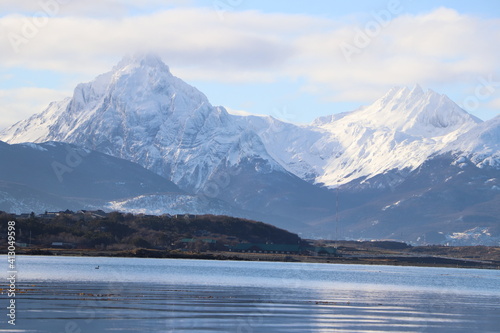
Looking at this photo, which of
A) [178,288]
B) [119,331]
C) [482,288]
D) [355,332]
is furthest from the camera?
[482,288]

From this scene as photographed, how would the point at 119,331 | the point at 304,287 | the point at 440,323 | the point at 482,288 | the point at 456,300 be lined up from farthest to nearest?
the point at 482,288 → the point at 304,287 → the point at 456,300 → the point at 440,323 → the point at 119,331

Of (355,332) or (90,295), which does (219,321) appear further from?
(90,295)

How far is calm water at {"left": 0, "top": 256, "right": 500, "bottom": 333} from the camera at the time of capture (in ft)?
269

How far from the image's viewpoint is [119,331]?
76188 mm

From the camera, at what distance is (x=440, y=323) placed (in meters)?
93.8

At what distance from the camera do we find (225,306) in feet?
324

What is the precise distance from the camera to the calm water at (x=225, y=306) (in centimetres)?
8212

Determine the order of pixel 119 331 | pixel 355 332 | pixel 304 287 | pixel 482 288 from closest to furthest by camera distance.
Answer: pixel 119 331 → pixel 355 332 → pixel 304 287 → pixel 482 288

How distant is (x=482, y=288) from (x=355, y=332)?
298 ft

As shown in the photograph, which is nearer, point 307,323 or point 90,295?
point 307,323

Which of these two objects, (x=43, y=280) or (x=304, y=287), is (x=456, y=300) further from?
(x=43, y=280)

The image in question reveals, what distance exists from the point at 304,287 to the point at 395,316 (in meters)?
41.4

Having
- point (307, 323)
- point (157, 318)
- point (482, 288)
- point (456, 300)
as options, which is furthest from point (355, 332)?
point (482, 288)

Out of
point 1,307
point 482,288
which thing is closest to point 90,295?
point 1,307
